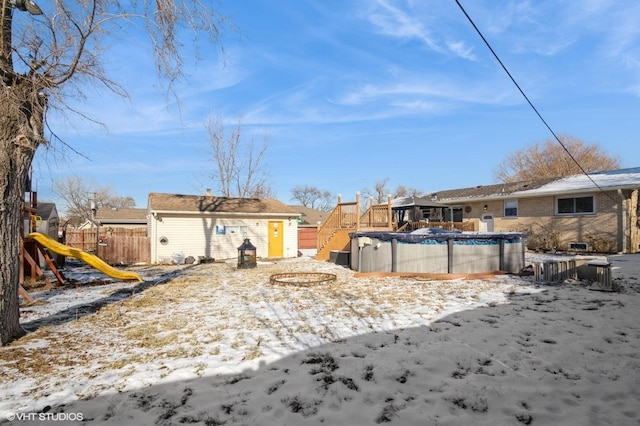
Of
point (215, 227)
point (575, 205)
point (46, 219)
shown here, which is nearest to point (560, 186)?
point (575, 205)

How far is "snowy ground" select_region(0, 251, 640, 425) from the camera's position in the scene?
277 cm

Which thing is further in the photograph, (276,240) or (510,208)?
(510,208)

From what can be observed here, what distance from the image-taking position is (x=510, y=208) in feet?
63.5

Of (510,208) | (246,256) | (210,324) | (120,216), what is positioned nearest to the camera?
(210,324)

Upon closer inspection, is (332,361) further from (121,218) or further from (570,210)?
(121,218)

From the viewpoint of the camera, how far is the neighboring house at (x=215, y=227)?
50.6ft

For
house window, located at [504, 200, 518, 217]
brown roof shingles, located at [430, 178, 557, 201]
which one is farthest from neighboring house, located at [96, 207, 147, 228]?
house window, located at [504, 200, 518, 217]

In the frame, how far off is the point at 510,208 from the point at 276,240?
A: 1313cm

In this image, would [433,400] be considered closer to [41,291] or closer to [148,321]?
[148,321]

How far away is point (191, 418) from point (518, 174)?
1640 inches

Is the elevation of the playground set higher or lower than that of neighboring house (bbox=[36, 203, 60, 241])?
lower

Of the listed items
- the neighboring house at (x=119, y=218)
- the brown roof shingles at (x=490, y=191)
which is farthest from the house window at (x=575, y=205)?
the neighboring house at (x=119, y=218)

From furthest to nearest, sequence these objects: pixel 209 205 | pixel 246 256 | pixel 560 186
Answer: pixel 560 186
pixel 209 205
pixel 246 256

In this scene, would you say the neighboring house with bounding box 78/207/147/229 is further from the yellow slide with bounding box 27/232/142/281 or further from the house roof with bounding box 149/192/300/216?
the yellow slide with bounding box 27/232/142/281
